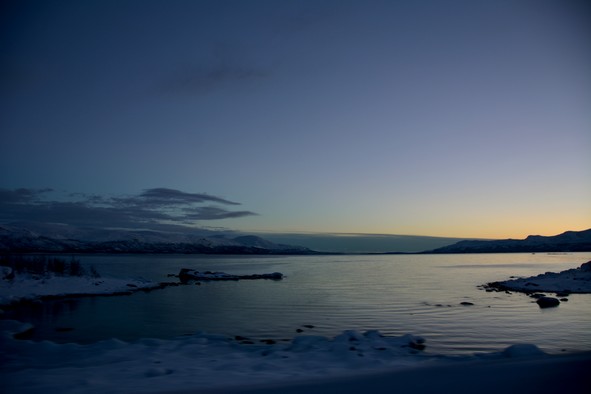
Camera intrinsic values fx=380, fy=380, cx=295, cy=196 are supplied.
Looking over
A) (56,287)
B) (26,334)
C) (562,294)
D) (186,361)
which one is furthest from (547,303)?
(56,287)

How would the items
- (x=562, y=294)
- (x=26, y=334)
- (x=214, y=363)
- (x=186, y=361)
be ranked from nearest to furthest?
(x=214, y=363) → (x=186, y=361) → (x=26, y=334) → (x=562, y=294)

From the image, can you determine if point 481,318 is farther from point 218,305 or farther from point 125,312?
point 125,312

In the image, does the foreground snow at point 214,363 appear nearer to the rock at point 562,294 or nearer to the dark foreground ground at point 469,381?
the dark foreground ground at point 469,381

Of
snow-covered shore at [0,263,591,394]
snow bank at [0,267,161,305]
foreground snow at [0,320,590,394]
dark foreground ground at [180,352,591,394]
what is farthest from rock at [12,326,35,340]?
dark foreground ground at [180,352,591,394]

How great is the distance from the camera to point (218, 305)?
31.4 metres

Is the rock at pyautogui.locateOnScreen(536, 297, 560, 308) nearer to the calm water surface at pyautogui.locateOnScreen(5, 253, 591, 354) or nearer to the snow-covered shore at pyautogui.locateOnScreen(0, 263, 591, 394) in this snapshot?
the calm water surface at pyautogui.locateOnScreen(5, 253, 591, 354)

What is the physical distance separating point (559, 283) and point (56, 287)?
2075 inches

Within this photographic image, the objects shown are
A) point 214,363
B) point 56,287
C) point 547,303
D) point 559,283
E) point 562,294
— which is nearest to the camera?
point 214,363

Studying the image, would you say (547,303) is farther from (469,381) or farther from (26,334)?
(26,334)

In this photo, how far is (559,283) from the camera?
41.8 metres

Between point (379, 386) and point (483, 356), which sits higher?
point (379, 386)

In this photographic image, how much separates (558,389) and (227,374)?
825 cm

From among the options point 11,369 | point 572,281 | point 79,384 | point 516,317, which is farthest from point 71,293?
point 572,281

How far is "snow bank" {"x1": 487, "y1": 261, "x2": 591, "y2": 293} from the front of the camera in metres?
39.3
